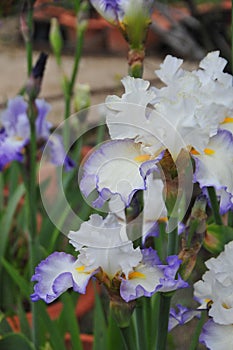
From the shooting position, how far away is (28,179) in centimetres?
91

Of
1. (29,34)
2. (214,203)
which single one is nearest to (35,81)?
(29,34)

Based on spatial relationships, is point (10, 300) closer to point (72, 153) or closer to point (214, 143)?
point (72, 153)

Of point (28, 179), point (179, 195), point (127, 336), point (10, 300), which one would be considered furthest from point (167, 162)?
point (10, 300)

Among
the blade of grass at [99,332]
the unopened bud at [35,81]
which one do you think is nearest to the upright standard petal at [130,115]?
the unopened bud at [35,81]

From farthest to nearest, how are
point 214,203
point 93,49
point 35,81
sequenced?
point 93,49
point 35,81
point 214,203

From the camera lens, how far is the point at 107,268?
503mm

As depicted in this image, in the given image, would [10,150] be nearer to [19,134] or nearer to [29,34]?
[19,134]

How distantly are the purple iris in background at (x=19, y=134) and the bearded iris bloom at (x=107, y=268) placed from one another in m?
0.46

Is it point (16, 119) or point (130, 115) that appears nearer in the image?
point (130, 115)

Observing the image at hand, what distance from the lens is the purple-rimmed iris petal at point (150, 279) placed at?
19.1 inches

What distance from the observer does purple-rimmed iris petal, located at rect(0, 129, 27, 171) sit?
0.96 metres

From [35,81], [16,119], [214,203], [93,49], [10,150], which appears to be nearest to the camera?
[214,203]

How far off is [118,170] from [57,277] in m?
0.09

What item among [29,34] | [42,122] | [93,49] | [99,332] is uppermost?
[29,34]
